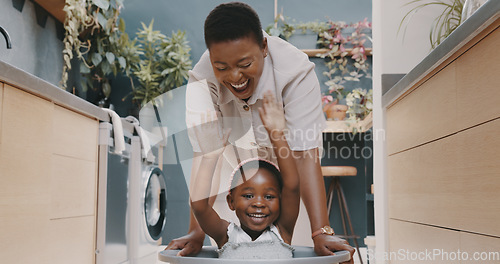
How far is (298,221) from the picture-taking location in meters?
1.01

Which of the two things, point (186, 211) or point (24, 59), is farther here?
point (24, 59)

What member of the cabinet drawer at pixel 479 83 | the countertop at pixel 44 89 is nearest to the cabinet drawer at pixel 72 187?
the countertop at pixel 44 89

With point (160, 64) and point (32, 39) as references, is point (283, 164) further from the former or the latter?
point (32, 39)

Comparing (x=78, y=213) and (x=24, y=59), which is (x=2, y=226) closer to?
(x=78, y=213)

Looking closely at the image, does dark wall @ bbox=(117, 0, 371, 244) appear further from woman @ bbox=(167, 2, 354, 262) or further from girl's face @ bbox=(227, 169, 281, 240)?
girl's face @ bbox=(227, 169, 281, 240)

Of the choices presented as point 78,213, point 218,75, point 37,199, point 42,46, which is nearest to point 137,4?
point 218,75

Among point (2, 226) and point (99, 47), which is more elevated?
point (99, 47)

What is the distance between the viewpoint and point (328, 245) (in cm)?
97

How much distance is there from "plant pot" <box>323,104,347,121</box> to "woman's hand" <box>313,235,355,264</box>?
23.4 inches

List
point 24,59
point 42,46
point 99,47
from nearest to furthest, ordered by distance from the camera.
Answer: point 24,59, point 42,46, point 99,47

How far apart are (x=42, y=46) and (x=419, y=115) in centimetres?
173

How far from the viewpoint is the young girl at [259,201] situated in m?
0.95

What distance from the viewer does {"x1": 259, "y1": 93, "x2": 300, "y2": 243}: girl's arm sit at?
986 millimetres

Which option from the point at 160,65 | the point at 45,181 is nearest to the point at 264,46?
the point at 160,65
